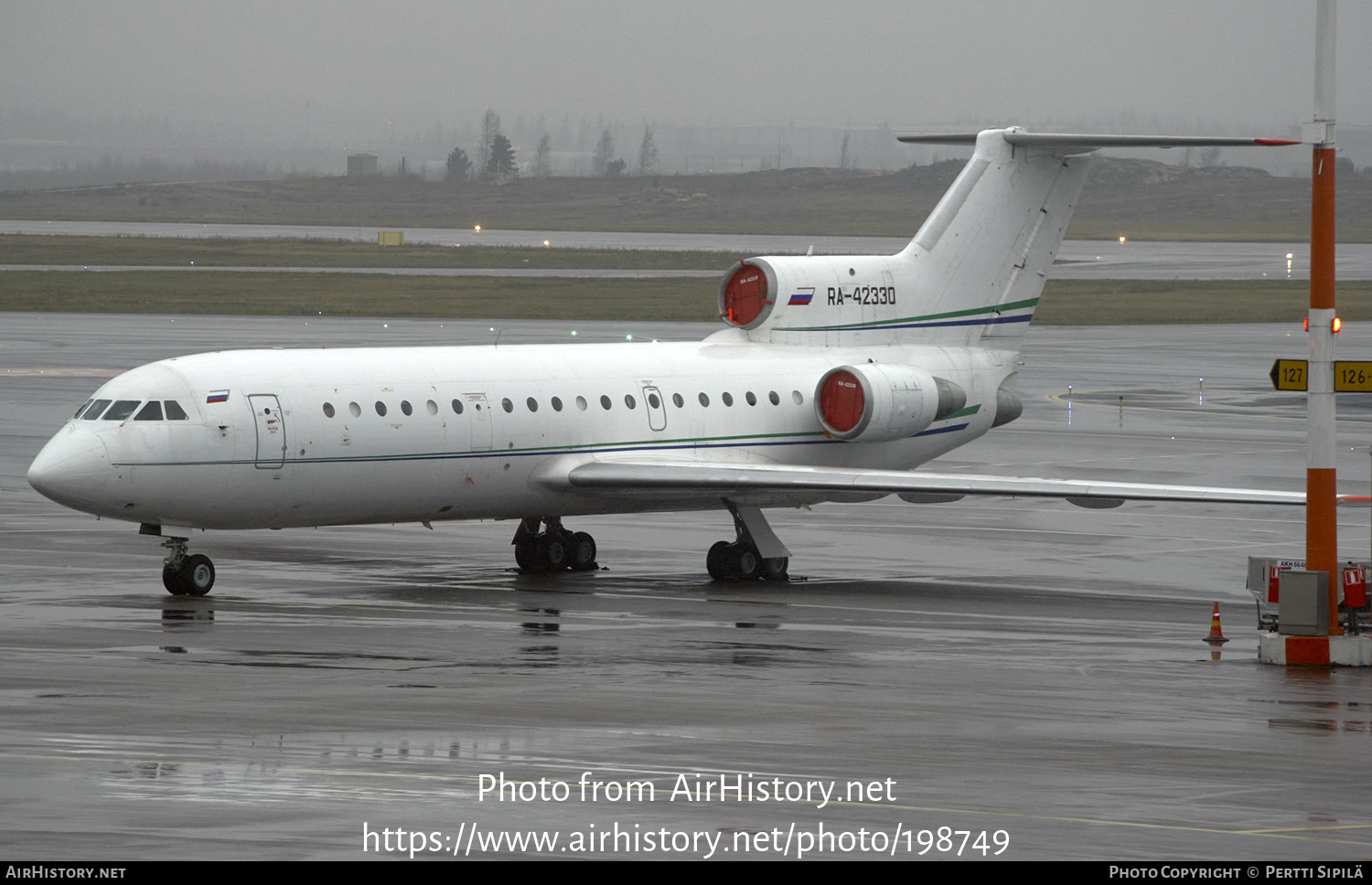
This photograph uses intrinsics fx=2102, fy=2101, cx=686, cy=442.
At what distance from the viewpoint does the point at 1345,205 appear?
198 metres

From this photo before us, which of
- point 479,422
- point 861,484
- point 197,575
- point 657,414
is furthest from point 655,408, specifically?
point 197,575

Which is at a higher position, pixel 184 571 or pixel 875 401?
pixel 875 401

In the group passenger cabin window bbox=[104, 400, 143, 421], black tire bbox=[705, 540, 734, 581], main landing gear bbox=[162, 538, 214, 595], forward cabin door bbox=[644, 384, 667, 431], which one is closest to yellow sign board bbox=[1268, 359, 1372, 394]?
black tire bbox=[705, 540, 734, 581]

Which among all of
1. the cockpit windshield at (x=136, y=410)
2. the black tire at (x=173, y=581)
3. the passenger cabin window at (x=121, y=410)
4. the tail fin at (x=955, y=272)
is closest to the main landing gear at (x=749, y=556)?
the tail fin at (x=955, y=272)

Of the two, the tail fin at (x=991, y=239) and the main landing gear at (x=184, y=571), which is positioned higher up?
the tail fin at (x=991, y=239)

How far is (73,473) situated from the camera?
23.4 meters

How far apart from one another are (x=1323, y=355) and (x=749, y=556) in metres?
8.82

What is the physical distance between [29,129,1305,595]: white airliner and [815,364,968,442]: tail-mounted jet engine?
0.03 meters

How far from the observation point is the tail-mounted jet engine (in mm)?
28969

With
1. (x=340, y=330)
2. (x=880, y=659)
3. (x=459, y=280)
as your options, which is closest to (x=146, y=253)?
(x=459, y=280)

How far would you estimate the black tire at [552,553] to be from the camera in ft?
90.5

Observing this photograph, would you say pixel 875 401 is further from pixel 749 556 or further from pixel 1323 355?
pixel 1323 355

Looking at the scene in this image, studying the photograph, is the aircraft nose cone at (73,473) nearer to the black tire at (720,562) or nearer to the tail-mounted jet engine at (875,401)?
the black tire at (720,562)

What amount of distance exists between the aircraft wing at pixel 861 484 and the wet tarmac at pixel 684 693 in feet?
4.02
